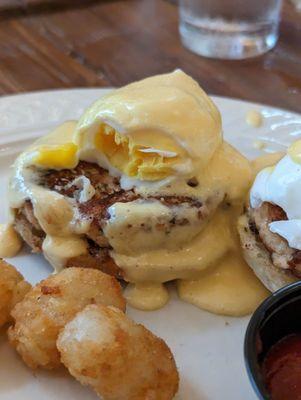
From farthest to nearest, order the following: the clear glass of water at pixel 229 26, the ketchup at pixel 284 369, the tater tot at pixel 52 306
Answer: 1. the clear glass of water at pixel 229 26
2. the tater tot at pixel 52 306
3. the ketchup at pixel 284 369

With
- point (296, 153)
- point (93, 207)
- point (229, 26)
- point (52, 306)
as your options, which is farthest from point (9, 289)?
point (229, 26)

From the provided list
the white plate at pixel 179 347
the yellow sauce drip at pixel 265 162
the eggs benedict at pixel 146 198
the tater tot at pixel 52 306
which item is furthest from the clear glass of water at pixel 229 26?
the tater tot at pixel 52 306

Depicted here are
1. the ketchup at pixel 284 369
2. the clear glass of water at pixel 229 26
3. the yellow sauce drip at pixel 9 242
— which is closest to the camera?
the ketchup at pixel 284 369

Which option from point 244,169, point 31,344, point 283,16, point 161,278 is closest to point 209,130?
point 244,169

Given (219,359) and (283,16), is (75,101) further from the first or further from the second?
(283,16)

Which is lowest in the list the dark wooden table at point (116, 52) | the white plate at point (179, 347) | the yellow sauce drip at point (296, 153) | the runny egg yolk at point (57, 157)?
the dark wooden table at point (116, 52)

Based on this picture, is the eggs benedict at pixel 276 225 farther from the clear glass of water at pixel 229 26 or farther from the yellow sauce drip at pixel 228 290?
the clear glass of water at pixel 229 26

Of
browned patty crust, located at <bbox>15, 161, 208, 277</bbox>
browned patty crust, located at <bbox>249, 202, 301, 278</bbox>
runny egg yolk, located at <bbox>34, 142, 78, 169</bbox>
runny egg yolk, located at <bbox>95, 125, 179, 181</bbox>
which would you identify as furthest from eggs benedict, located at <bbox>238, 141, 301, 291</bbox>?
runny egg yolk, located at <bbox>34, 142, 78, 169</bbox>
